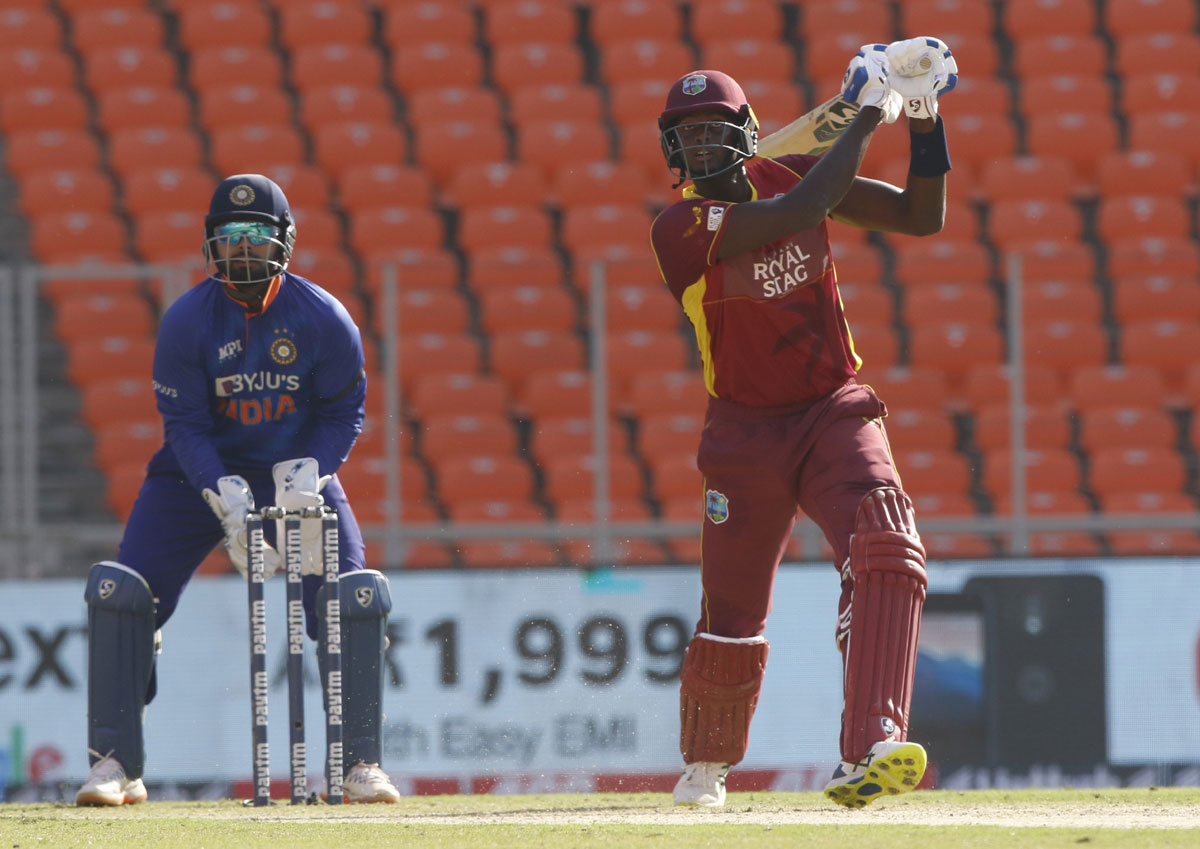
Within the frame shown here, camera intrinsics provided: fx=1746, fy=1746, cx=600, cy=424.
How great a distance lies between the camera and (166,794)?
7.21 metres

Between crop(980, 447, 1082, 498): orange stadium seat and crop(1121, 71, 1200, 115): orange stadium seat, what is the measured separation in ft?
15.1

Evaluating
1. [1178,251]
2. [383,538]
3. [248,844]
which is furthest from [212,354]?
[1178,251]

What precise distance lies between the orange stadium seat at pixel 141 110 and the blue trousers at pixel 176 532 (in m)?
7.09

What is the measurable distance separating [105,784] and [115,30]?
853 centimetres

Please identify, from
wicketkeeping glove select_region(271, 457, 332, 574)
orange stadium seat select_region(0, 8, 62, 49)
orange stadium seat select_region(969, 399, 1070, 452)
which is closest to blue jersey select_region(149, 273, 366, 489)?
wicketkeeping glove select_region(271, 457, 332, 574)

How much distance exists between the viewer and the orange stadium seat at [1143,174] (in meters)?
11.0

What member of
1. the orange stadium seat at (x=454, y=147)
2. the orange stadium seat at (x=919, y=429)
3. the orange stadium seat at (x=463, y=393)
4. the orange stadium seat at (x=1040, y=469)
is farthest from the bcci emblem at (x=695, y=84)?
the orange stadium seat at (x=454, y=147)

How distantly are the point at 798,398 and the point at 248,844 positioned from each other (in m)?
1.80

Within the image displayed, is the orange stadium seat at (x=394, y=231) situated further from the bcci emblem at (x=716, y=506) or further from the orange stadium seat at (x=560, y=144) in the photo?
the bcci emblem at (x=716, y=506)

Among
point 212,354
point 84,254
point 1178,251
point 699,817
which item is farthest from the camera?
point 84,254

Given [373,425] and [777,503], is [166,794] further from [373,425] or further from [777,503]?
[777,503]

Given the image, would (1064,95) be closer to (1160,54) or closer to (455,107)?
(1160,54)

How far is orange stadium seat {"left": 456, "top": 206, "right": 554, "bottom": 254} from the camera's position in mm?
10758

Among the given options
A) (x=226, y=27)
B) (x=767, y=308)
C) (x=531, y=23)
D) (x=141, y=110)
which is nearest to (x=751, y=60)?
(x=531, y=23)
